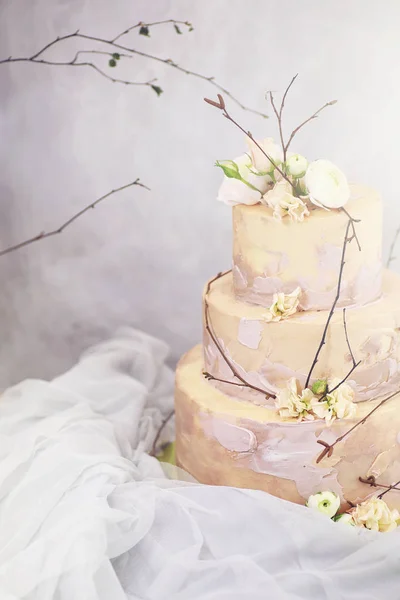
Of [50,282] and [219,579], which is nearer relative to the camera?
[219,579]

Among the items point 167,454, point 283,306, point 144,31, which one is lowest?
point 167,454

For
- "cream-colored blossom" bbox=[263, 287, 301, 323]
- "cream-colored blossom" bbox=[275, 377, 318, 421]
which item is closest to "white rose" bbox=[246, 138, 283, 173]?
"cream-colored blossom" bbox=[263, 287, 301, 323]

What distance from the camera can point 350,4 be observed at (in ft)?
4.78

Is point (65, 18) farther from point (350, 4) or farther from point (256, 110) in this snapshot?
point (350, 4)

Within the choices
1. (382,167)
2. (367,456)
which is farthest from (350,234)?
(382,167)

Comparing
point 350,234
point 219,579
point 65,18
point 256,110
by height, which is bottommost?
point 219,579

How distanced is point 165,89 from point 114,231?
36cm

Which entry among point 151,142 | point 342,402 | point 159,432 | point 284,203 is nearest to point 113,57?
point 151,142

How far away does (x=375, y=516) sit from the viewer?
42.9 inches

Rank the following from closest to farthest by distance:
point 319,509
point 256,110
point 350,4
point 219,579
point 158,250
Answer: point 219,579
point 319,509
point 350,4
point 256,110
point 158,250

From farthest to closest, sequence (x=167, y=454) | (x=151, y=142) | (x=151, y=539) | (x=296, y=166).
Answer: (x=151, y=142), (x=167, y=454), (x=296, y=166), (x=151, y=539)

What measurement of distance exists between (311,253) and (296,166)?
148mm

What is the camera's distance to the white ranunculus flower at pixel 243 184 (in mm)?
1160

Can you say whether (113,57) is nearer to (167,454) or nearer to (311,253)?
(311,253)
